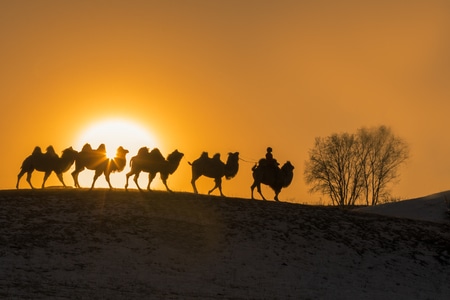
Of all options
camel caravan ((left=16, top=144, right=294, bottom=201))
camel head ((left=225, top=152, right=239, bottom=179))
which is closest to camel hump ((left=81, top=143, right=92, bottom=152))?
camel caravan ((left=16, top=144, right=294, bottom=201))

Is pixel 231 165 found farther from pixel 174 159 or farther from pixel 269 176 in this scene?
pixel 174 159

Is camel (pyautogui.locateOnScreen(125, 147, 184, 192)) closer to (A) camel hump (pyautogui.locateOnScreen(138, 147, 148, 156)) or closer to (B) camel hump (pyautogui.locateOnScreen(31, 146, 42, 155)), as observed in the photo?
(A) camel hump (pyautogui.locateOnScreen(138, 147, 148, 156))

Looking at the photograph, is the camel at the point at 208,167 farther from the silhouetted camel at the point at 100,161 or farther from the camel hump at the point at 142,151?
the silhouetted camel at the point at 100,161

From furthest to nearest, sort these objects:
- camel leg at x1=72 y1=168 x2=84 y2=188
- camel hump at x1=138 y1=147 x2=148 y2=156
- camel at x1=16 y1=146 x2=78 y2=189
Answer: camel at x1=16 y1=146 x2=78 y2=189 < camel leg at x1=72 y1=168 x2=84 y2=188 < camel hump at x1=138 y1=147 x2=148 y2=156

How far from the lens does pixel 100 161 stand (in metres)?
39.5

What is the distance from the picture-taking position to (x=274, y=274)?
102 feet

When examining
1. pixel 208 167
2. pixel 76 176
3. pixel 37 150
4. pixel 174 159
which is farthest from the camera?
pixel 37 150

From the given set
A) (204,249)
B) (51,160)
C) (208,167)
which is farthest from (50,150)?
(204,249)

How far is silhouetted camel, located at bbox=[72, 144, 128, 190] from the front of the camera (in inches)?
1555

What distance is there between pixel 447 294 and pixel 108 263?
12749 mm

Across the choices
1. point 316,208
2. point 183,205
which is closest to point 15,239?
point 183,205

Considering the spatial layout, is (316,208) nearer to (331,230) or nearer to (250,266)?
(331,230)

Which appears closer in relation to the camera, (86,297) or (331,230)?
(86,297)

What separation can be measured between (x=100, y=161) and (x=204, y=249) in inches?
360
